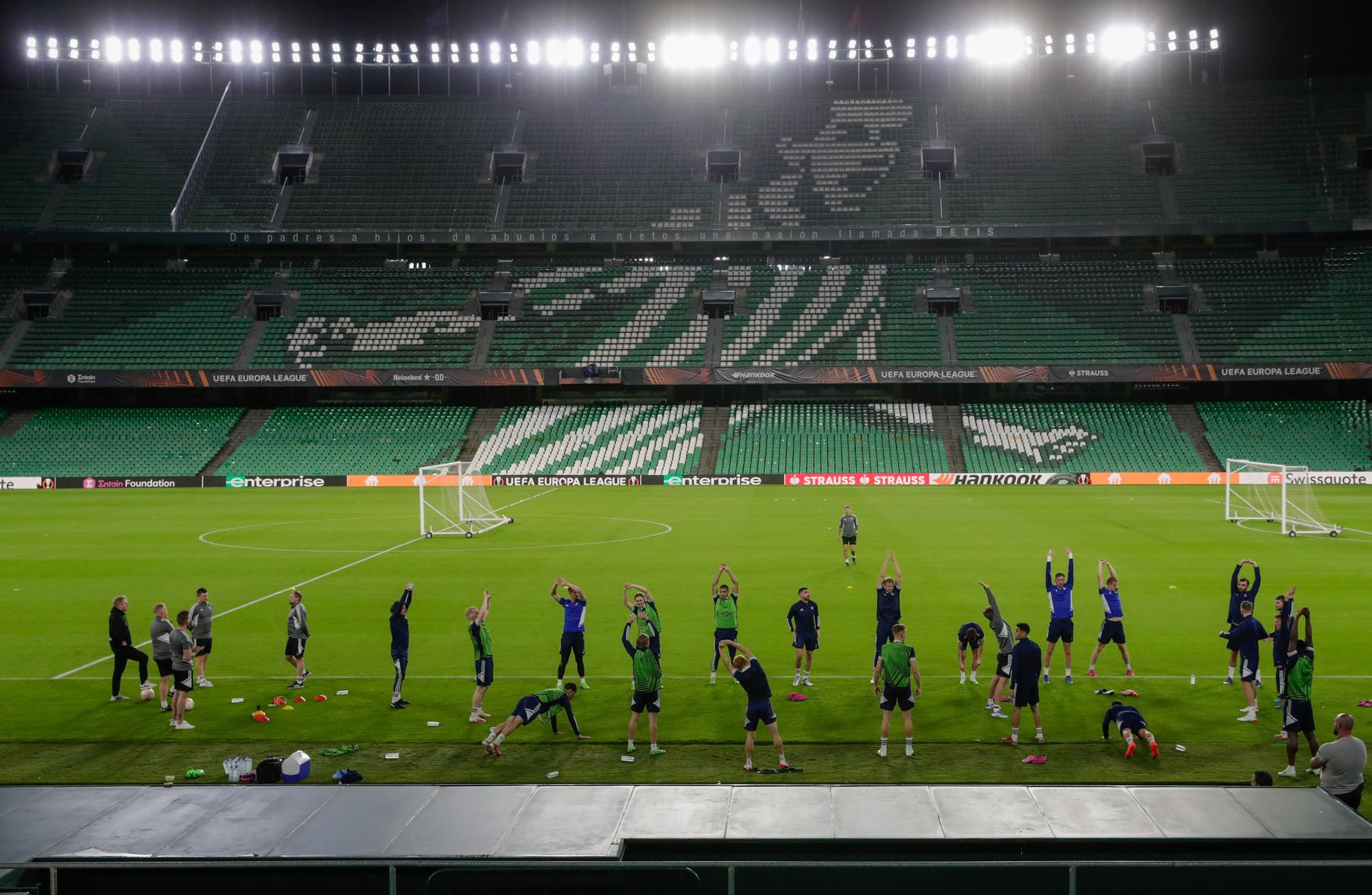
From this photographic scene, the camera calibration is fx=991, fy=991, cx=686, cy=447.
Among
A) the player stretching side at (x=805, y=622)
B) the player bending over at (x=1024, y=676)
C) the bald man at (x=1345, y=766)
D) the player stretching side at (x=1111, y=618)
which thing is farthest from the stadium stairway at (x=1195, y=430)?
the bald man at (x=1345, y=766)

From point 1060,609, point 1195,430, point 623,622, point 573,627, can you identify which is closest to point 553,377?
point 1195,430

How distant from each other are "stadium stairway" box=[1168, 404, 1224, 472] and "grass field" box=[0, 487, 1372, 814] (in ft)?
43.4

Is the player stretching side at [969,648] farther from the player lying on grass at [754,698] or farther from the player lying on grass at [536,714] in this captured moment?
the player lying on grass at [536,714]

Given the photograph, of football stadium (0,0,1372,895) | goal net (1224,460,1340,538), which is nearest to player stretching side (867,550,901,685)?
football stadium (0,0,1372,895)

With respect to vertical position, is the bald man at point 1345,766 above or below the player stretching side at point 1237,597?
below

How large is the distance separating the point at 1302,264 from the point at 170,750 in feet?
246

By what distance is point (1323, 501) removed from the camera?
43.9m

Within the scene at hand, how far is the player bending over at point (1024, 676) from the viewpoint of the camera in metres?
13.3

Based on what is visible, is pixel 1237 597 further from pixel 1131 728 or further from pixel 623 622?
pixel 623 622

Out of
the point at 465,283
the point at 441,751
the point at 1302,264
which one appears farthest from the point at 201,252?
the point at 1302,264

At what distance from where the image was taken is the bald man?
10.4m

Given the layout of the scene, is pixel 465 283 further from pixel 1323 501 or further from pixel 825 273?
pixel 1323 501

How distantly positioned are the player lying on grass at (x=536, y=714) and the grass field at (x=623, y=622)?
27 cm

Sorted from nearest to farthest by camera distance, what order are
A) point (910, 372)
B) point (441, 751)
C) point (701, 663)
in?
point (441, 751) → point (701, 663) → point (910, 372)
